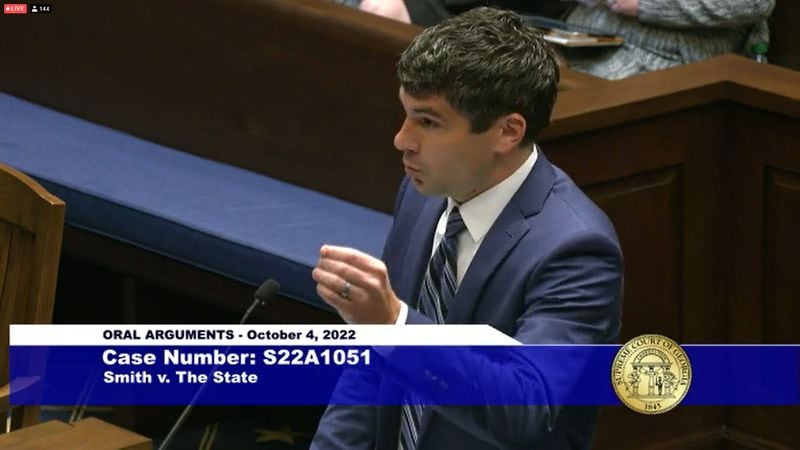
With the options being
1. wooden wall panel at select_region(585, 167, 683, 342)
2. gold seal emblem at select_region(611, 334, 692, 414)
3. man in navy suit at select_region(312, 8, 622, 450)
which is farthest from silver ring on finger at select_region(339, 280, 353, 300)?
wooden wall panel at select_region(585, 167, 683, 342)

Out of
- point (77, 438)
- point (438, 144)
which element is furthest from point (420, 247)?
point (77, 438)

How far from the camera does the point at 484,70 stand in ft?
6.87

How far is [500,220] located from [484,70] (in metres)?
0.20

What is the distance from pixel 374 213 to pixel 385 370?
6.25ft

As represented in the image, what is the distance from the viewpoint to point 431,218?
2287 millimetres

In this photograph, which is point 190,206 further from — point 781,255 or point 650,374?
point 650,374

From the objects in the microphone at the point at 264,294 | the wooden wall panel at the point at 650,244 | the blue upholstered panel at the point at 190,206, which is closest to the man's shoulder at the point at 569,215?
the microphone at the point at 264,294

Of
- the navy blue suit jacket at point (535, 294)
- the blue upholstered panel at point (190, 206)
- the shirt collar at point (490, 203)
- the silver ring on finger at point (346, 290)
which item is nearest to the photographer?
the silver ring on finger at point (346, 290)

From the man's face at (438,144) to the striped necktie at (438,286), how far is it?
0.09m

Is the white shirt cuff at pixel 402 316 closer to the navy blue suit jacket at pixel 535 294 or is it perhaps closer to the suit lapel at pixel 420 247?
the navy blue suit jacket at pixel 535 294

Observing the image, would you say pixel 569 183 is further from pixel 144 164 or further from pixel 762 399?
pixel 144 164

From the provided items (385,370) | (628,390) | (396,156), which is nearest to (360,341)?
(385,370)

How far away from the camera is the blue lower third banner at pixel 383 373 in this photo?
2021 mm

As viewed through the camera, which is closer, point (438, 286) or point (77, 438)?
point (77, 438)
